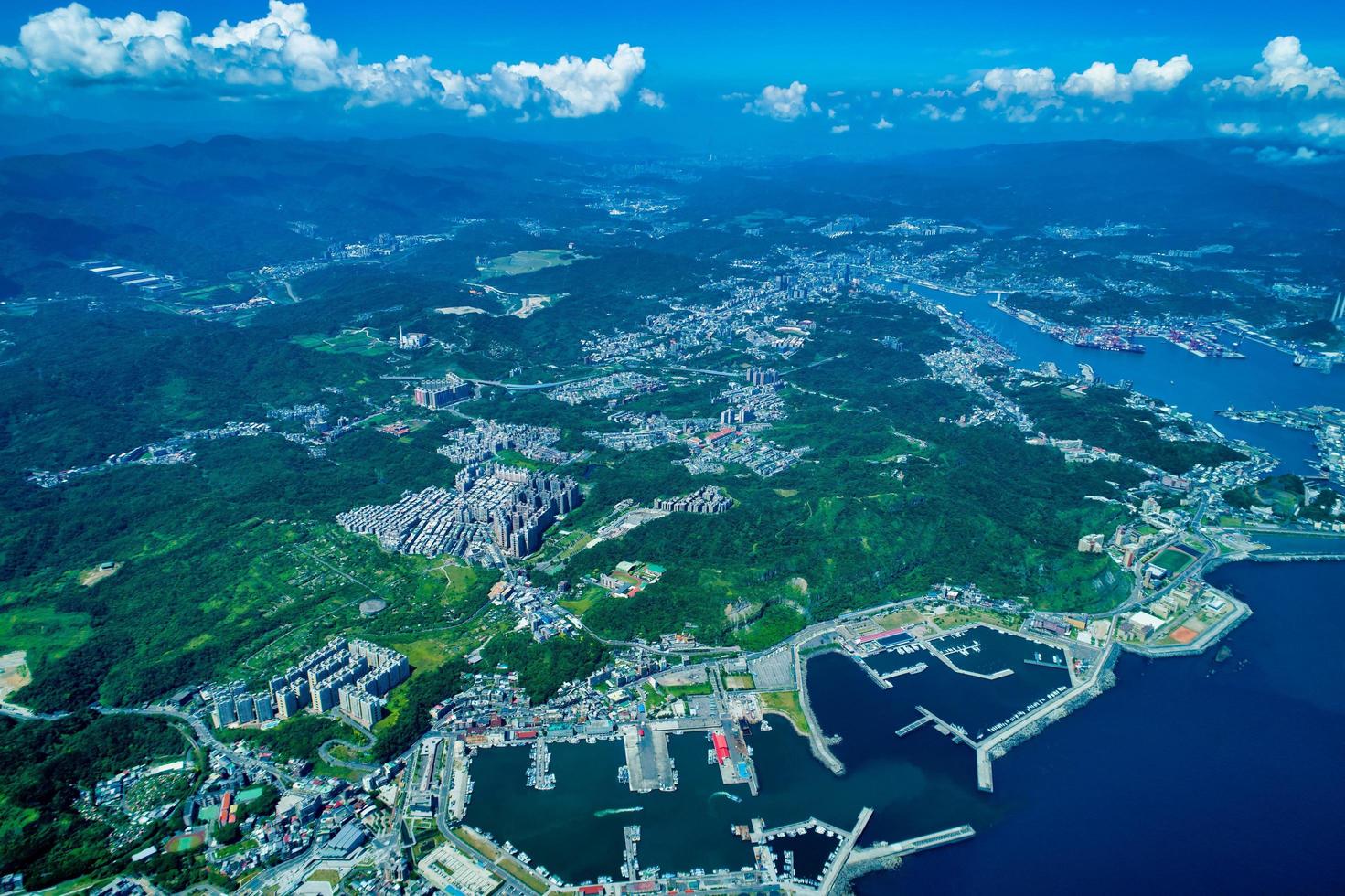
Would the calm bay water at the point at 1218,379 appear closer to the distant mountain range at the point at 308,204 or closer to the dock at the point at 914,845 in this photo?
the dock at the point at 914,845

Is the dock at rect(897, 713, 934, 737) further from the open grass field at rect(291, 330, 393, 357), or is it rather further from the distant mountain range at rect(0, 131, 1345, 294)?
the distant mountain range at rect(0, 131, 1345, 294)

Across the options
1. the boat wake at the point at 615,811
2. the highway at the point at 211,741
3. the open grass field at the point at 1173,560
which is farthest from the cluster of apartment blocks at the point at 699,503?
the highway at the point at 211,741

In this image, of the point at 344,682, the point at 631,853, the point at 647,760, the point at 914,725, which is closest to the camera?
the point at 631,853

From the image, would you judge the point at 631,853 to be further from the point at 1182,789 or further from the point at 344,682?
the point at 1182,789

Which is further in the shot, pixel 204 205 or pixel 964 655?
pixel 204 205

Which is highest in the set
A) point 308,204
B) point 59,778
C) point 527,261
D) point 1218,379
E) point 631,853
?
point 308,204

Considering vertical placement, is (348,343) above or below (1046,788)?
below

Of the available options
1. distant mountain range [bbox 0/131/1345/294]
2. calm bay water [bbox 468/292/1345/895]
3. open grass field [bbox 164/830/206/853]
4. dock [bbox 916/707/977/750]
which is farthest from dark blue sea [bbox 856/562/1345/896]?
distant mountain range [bbox 0/131/1345/294]

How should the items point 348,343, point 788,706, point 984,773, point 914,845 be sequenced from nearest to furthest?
point 914,845 → point 984,773 → point 788,706 → point 348,343

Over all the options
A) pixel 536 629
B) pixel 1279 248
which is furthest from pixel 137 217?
pixel 1279 248

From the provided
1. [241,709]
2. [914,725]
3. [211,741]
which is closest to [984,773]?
[914,725]
